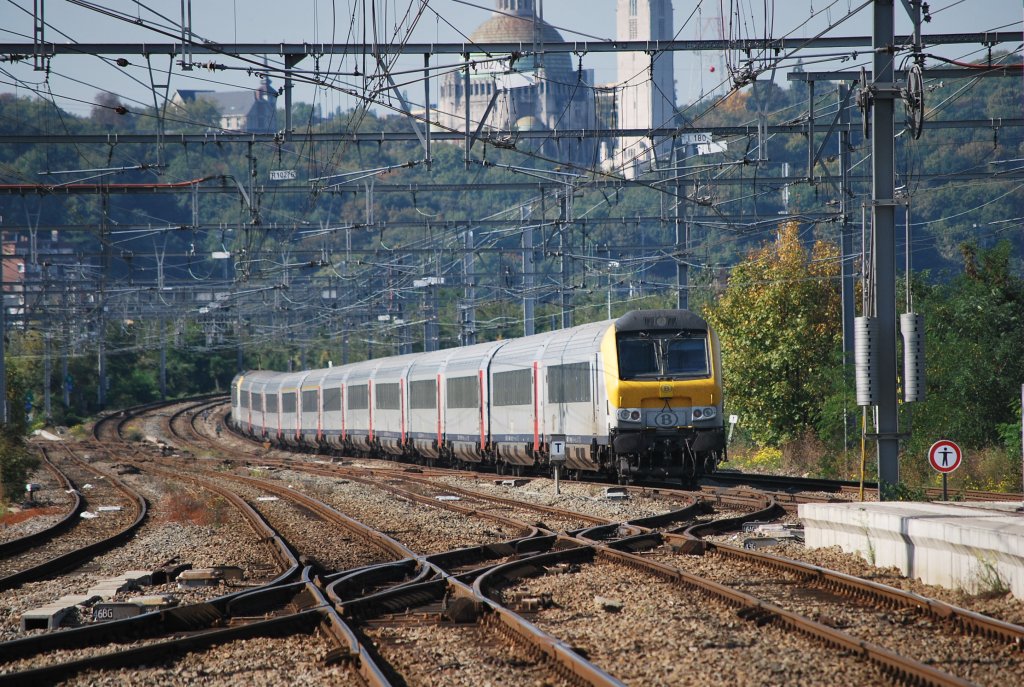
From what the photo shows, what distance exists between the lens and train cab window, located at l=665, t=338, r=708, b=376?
23547 millimetres

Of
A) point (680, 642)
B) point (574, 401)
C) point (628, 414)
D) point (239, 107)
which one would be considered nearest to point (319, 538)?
point (628, 414)

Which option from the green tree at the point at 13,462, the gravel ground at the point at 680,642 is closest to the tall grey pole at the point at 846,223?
the gravel ground at the point at 680,642

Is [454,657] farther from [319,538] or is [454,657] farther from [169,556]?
[319,538]

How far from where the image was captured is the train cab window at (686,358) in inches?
927

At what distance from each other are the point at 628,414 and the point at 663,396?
734 millimetres

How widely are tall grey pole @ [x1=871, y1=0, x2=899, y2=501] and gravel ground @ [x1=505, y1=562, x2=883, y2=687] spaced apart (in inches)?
205

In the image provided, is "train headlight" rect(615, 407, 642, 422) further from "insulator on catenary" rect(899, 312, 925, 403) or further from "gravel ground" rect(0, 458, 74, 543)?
"gravel ground" rect(0, 458, 74, 543)

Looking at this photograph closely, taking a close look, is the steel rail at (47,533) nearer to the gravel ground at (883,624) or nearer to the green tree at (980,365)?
the gravel ground at (883,624)

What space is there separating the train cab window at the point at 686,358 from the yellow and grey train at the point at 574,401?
0.06 feet

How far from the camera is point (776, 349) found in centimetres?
3759

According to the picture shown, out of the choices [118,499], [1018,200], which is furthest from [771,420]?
[1018,200]

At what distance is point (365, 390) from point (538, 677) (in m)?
36.9

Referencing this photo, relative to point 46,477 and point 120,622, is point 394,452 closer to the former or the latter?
point 46,477

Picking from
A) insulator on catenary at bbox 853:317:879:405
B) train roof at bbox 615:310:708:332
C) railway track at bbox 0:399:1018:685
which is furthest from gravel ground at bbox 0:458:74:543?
insulator on catenary at bbox 853:317:879:405
